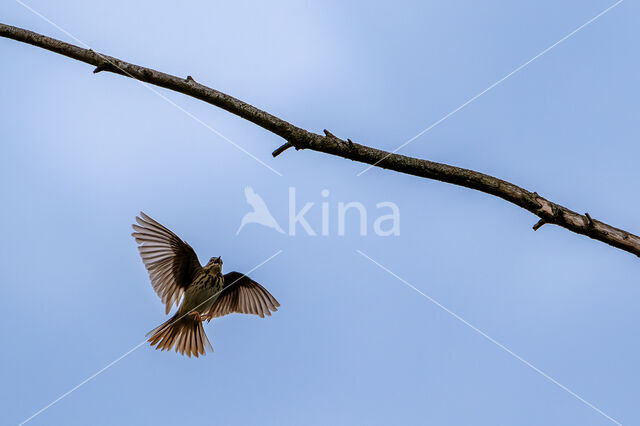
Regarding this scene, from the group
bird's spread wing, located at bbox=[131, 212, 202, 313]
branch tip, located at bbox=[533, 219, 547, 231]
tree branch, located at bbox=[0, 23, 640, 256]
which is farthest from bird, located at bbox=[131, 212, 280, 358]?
branch tip, located at bbox=[533, 219, 547, 231]

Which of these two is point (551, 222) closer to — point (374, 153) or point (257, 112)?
point (374, 153)

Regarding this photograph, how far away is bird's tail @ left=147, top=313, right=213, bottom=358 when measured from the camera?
8344 millimetres

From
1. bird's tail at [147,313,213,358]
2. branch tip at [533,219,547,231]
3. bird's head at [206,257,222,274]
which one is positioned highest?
bird's head at [206,257,222,274]

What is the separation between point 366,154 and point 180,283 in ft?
17.9

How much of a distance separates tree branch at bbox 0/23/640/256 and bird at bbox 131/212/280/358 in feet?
14.9

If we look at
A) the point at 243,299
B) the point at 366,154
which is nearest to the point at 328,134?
the point at 366,154

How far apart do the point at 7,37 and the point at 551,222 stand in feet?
12.1

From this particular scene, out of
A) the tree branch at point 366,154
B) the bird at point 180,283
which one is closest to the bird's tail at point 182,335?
the bird at point 180,283

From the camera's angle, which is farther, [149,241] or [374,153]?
[149,241]

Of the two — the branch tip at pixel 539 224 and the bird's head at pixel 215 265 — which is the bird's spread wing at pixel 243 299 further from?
the branch tip at pixel 539 224

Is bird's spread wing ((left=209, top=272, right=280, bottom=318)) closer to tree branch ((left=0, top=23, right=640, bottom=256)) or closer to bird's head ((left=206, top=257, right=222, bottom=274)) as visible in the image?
bird's head ((left=206, top=257, right=222, bottom=274))

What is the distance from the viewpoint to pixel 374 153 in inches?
160

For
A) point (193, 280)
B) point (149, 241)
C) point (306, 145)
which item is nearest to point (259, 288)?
point (193, 280)

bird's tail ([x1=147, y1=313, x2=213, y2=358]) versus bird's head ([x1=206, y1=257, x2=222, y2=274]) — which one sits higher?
bird's head ([x1=206, y1=257, x2=222, y2=274])
